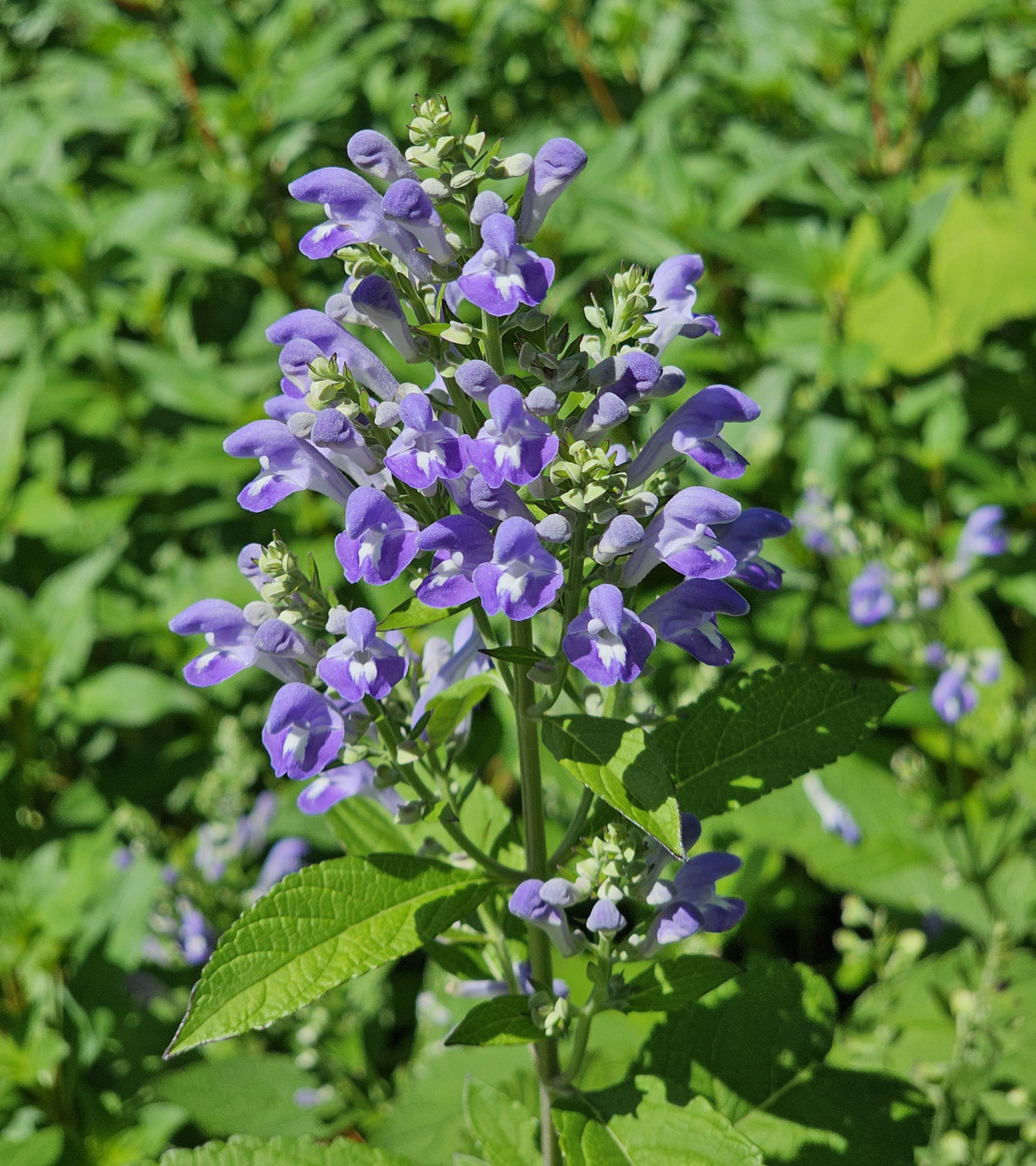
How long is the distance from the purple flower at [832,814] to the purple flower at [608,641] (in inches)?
97.7

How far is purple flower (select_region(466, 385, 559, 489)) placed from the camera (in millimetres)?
1507

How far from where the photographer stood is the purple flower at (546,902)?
1.76 metres

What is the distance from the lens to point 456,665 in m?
2.05

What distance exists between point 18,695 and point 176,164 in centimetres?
272

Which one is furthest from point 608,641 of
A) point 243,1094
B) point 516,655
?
point 243,1094

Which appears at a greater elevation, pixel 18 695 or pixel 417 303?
pixel 417 303

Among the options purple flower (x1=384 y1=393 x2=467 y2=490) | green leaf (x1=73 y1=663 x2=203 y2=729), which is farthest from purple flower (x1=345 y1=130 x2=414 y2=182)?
green leaf (x1=73 y1=663 x2=203 y2=729)

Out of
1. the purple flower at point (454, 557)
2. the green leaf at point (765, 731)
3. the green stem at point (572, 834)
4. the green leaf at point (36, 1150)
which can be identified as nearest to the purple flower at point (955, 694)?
the green leaf at point (765, 731)

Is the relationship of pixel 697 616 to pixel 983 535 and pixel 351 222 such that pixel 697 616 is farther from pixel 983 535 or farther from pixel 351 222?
pixel 983 535

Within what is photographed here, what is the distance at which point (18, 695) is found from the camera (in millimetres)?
4367

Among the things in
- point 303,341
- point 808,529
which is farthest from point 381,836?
point 808,529

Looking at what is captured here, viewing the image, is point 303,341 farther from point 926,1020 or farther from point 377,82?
point 377,82

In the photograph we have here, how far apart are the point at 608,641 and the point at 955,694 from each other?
8.27 ft

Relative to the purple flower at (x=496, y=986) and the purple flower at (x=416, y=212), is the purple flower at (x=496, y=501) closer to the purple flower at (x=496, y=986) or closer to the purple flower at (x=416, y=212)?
the purple flower at (x=416, y=212)
